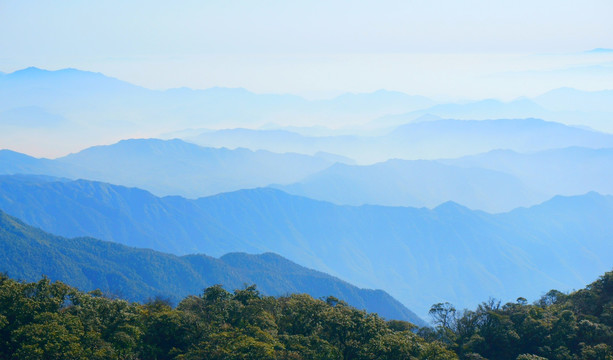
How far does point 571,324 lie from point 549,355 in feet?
12.0

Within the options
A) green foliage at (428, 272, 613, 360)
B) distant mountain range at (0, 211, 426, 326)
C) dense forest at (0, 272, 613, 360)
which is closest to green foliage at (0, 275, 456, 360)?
dense forest at (0, 272, 613, 360)

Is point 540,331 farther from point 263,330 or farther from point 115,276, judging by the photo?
point 115,276

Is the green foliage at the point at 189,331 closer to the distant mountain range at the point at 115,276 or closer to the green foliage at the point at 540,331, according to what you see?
the green foliage at the point at 540,331

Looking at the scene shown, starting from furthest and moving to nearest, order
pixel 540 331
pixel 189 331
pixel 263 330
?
pixel 540 331, pixel 189 331, pixel 263 330

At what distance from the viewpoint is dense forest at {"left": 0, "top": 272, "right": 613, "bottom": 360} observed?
4412cm

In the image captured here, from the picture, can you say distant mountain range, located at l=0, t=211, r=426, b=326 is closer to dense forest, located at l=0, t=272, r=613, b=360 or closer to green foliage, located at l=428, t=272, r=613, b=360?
green foliage, located at l=428, t=272, r=613, b=360

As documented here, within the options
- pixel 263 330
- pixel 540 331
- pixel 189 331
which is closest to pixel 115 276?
pixel 189 331

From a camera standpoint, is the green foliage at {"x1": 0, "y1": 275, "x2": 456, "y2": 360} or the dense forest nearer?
the green foliage at {"x1": 0, "y1": 275, "x2": 456, "y2": 360}

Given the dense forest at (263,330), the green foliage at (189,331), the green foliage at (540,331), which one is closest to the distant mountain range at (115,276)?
the green foliage at (540,331)

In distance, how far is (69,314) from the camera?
46.9m

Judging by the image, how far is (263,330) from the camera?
49344 mm

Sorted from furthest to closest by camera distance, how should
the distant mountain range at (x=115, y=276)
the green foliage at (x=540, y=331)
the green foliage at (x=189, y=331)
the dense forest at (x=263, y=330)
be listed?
the distant mountain range at (x=115, y=276)
the green foliage at (x=540, y=331)
the dense forest at (x=263, y=330)
the green foliage at (x=189, y=331)

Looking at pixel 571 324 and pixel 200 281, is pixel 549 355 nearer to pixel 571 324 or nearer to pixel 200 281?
pixel 571 324

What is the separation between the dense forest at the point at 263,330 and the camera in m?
44.1
